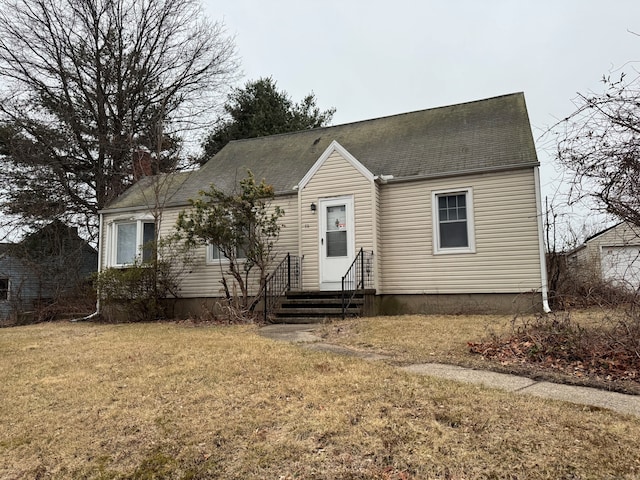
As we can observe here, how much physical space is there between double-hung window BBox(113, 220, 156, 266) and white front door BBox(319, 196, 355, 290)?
576cm

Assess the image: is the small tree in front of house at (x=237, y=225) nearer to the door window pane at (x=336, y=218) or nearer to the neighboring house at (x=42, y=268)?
the door window pane at (x=336, y=218)

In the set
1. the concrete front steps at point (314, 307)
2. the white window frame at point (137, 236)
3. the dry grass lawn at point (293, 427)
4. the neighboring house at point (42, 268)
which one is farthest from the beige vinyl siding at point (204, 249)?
the dry grass lawn at point (293, 427)

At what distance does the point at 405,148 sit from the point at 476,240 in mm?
3532

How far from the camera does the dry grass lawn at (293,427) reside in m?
2.83

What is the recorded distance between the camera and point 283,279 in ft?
40.0

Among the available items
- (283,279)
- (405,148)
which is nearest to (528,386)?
(283,279)

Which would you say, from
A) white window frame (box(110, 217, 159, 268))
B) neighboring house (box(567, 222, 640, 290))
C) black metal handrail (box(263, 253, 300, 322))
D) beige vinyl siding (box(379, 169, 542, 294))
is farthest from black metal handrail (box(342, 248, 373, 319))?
white window frame (box(110, 217, 159, 268))

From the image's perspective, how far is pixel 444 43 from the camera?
15367mm

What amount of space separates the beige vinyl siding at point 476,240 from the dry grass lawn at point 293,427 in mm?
6200

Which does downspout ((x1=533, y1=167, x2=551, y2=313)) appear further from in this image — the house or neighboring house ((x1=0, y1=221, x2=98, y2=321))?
neighboring house ((x1=0, y1=221, x2=98, y2=321))

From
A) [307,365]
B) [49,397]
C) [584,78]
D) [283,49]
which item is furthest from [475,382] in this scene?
[283,49]

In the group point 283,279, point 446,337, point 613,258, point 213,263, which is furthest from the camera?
point 213,263

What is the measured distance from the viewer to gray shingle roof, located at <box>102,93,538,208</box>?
11203mm

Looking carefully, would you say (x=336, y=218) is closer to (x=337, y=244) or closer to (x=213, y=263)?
(x=337, y=244)
